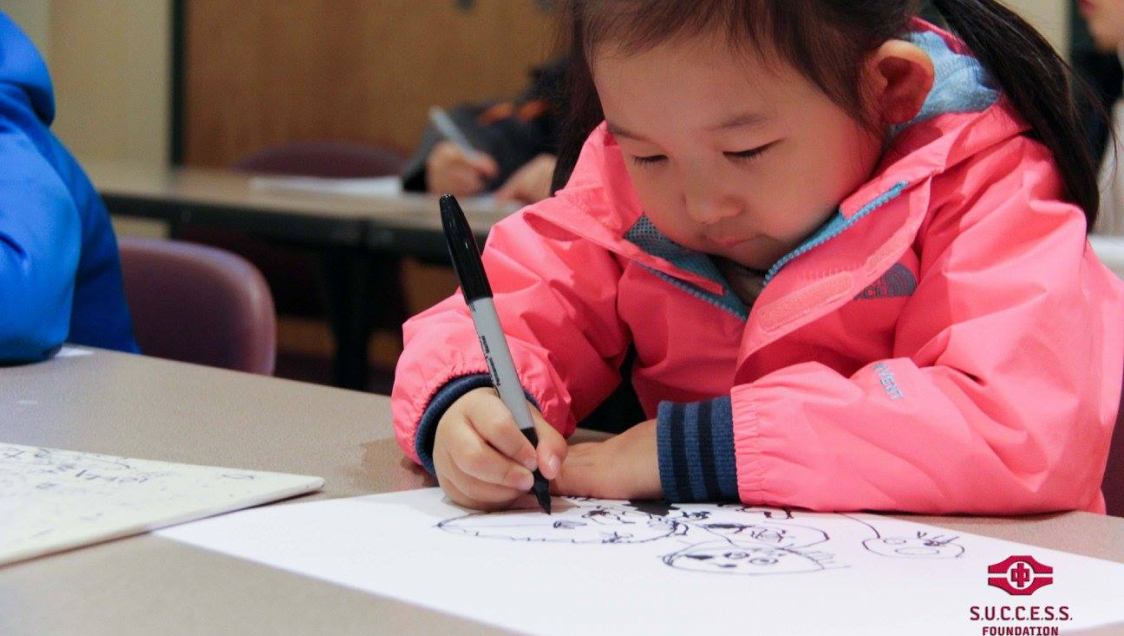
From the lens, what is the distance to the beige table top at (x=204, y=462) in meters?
0.50

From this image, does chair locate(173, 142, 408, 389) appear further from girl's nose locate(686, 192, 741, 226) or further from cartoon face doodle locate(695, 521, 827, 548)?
cartoon face doodle locate(695, 521, 827, 548)

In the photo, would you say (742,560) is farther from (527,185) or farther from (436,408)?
(527,185)

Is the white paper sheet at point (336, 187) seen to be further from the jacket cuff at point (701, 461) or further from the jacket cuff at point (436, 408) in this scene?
the jacket cuff at point (701, 461)

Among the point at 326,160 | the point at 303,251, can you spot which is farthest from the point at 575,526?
the point at 326,160

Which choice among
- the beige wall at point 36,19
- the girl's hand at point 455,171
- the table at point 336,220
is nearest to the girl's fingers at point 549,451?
the table at point 336,220

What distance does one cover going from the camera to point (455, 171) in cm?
277

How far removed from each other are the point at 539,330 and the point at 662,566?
0.34 meters

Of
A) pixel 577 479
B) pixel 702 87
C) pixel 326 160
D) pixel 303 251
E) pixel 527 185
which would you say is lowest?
pixel 303 251

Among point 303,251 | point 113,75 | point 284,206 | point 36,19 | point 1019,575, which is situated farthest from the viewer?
point 113,75

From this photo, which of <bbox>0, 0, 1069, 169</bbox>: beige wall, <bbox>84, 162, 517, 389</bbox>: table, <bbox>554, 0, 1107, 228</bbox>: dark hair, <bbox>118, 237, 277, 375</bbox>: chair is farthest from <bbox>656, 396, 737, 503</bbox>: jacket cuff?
<bbox>0, 0, 1069, 169</bbox>: beige wall

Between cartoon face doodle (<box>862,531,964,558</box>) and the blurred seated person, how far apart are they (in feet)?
6.32

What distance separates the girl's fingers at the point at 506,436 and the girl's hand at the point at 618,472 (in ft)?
0.14

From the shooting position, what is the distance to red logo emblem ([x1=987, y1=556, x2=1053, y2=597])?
558 mm

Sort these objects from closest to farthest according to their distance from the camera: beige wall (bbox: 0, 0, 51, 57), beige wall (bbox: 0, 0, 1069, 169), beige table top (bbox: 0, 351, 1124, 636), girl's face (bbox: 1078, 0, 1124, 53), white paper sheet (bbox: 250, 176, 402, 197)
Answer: beige table top (bbox: 0, 351, 1124, 636)
girl's face (bbox: 1078, 0, 1124, 53)
white paper sheet (bbox: 250, 176, 402, 197)
beige wall (bbox: 0, 0, 51, 57)
beige wall (bbox: 0, 0, 1069, 169)
